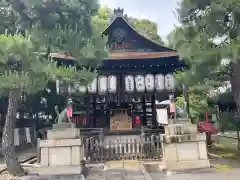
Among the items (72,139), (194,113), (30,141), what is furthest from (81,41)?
(194,113)

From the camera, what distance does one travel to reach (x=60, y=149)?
10500 millimetres

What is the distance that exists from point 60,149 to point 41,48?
11.8 feet

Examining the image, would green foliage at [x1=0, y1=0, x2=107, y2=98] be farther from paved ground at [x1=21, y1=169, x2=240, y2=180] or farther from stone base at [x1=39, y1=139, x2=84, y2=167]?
paved ground at [x1=21, y1=169, x2=240, y2=180]

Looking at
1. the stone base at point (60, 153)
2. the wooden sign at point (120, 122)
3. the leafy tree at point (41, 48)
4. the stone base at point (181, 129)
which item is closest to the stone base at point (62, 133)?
the stone base at point (60, 153)

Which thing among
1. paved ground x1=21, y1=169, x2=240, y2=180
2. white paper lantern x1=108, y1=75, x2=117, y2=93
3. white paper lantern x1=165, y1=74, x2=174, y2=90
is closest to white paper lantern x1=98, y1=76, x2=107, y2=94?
white paper lantern x1=108, y1=75, x2=117, y2=93

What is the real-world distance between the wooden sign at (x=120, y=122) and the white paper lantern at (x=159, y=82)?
2923 millimetres

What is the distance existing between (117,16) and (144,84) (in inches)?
193

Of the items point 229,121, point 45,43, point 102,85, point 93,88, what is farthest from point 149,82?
point 45,43

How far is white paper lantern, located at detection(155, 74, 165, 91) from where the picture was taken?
17656 mm

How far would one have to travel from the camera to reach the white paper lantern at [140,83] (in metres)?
17.6

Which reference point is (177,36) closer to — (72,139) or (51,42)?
(51,42)

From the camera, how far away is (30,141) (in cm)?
2366

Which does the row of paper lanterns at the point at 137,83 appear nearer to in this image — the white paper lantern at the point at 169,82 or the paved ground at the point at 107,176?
the white paper lantern at the point at 169,82

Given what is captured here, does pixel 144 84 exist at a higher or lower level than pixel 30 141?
higher
